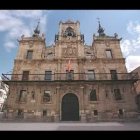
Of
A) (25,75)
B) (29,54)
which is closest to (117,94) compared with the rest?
Result: (25,75)

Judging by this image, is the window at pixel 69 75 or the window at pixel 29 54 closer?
the window at pixel 69 75

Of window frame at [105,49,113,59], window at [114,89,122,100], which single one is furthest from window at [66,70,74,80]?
window frame at [105,49,113,59]

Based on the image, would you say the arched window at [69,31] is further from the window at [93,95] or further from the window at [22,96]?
the window at [22,96]

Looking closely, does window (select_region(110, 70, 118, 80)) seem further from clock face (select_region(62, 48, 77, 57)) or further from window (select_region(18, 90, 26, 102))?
window (select_region(18, 90, 26, 102))

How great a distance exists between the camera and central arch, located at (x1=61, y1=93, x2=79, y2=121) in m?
21.0

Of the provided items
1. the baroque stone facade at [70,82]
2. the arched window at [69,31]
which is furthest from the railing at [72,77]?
the arched window at [69,31]

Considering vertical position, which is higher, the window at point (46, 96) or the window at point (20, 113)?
the window at point (46, 96)

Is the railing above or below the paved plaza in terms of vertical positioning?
above

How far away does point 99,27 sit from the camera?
3141 cm

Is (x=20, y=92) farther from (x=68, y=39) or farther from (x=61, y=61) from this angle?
(x=68, y=39)

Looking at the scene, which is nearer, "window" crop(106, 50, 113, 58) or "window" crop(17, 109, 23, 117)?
"window" crop(17, 109, 23, 117)

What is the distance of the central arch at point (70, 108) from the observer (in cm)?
2100

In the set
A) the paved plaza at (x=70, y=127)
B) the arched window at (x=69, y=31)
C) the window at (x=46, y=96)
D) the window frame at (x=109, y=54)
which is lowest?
the paved plaza at (x=70, y=127)

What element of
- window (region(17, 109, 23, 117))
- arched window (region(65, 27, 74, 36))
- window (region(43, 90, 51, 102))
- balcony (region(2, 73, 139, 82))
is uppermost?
arched window (region(65, 27, 74, 36))
